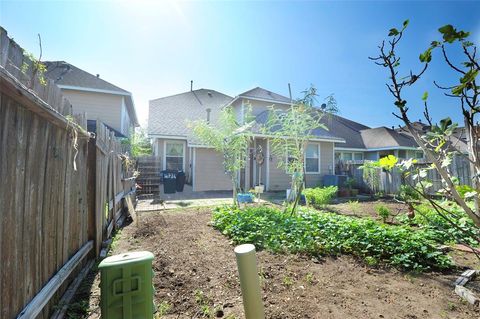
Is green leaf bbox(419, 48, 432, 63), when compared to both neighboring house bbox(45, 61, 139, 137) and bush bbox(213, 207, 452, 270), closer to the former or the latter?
bush bbox(213, 207, 452, 270)

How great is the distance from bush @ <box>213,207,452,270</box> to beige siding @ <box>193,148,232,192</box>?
777cm

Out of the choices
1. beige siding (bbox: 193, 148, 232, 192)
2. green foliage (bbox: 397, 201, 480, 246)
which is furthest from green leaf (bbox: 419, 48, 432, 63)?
beige siding (bbox: 193, 148, 232, 192)

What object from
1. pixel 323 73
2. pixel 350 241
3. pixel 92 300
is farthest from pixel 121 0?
pixel 323 73

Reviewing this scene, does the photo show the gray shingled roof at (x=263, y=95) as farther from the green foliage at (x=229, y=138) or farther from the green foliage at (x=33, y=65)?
the green foliage at (x=33, y=65)

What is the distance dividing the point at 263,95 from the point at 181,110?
19.8ft

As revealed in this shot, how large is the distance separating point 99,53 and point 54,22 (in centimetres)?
248

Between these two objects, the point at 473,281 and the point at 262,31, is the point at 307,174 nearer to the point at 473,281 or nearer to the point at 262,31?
the point at 262,31

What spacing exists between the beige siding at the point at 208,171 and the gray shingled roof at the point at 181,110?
3.67 ft

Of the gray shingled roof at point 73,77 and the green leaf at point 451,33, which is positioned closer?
the green leaf at point 451,33

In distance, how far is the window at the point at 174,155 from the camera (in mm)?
13539

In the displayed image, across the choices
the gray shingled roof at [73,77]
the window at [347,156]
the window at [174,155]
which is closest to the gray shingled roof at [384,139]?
the window at [347,156]

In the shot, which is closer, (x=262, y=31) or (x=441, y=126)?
(x=441, y=126)

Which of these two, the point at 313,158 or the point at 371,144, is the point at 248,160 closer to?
the point at 313,158

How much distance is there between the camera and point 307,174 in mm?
13367
